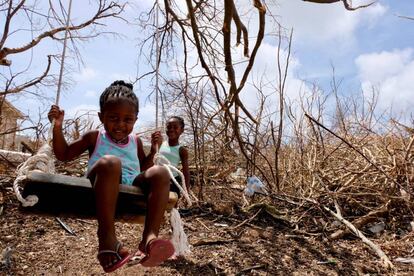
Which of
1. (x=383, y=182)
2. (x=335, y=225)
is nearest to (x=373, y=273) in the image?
(x=335, y=225)

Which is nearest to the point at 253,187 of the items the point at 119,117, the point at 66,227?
the point at 66,227

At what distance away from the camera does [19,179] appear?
200 cm

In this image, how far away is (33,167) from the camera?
2.10 meters

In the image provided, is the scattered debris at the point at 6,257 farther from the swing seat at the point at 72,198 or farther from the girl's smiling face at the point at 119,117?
the girl's smiling face at the point at 119,117

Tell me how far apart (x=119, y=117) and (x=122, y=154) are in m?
0.29

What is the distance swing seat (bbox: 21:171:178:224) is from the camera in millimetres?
1931

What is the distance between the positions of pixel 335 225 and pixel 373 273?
1070 mm

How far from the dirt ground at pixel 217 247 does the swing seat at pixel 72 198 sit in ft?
5.31

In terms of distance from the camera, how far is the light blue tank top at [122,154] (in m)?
2.51

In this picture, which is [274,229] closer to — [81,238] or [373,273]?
[373,273]

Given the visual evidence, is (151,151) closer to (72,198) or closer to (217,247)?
(72,198)

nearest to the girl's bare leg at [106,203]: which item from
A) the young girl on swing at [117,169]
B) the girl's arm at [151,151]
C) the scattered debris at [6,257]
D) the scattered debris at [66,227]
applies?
the young girl on swing at [117,169]

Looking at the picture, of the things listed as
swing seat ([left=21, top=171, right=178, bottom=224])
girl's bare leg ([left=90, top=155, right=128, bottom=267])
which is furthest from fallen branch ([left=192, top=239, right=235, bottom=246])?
girl's bare leg ([left=90, top=155, right=128, bottom=267])

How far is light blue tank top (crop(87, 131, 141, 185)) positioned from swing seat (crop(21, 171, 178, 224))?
0.96ft
